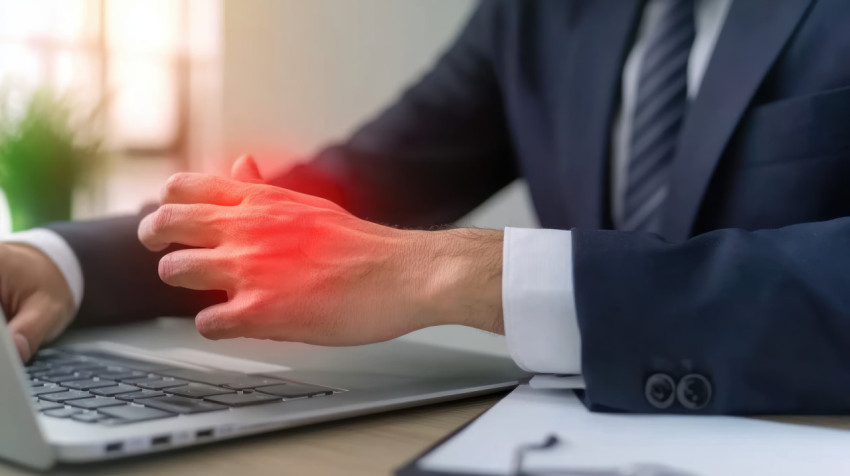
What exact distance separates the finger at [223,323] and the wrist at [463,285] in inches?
4.7

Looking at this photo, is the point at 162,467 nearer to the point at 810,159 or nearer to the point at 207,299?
the point at 207,299

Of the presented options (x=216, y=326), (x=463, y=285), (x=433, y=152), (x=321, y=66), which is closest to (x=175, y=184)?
(x=216, y=326)

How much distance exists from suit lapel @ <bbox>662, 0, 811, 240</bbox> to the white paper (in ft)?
1.58

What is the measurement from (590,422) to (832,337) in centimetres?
18

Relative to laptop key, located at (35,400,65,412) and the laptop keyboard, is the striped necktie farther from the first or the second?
laptop key, located at (35,400,65,412)

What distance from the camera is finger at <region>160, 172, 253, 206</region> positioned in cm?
61

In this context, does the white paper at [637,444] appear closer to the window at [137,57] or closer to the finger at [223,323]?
the finger at [223,323]

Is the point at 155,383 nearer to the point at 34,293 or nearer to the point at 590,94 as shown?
the point at 34,293

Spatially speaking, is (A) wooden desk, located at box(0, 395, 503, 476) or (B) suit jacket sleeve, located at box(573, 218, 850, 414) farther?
(B) suit jacket sleeve, located at box(573, 218, 850, 414)

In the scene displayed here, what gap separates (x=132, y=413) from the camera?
16.1 inches

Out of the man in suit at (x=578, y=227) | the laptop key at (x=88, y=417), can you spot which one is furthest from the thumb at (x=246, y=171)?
the laptop key at (x=88, y=417)

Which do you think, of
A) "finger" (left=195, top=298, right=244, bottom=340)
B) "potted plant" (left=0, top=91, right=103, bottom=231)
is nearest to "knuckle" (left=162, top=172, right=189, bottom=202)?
"finger" (left=195, top=298, right=244, bottom=340)

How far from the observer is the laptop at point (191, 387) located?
359mm

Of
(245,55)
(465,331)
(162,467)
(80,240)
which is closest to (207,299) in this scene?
(80,240)
